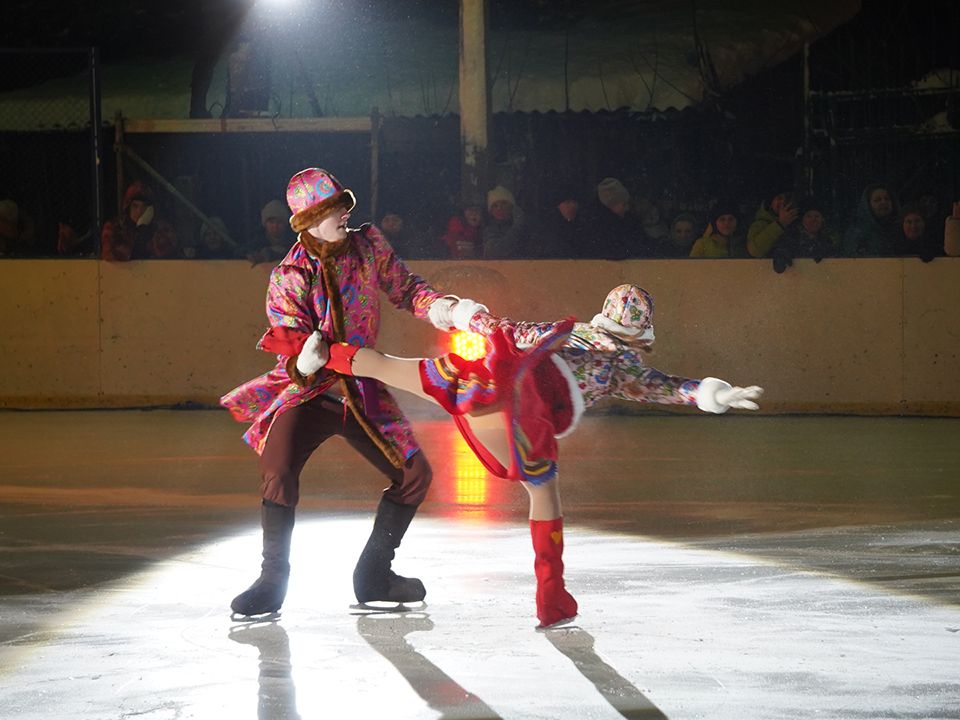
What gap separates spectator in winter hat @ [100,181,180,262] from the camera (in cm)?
1055

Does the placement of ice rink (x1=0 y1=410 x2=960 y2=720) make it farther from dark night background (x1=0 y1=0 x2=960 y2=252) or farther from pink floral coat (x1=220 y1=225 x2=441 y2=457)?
dark night background (x1=0 y1=0 x2=960 y2=252)

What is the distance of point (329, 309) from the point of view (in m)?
3.86

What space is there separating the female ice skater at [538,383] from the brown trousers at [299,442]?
0.19 meters

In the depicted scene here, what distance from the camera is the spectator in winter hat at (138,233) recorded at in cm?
1055

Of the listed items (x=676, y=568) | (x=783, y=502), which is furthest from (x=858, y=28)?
(x=676, y=568)

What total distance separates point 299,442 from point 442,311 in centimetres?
60

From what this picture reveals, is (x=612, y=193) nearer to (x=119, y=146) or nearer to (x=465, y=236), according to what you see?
(x=465, y=236)

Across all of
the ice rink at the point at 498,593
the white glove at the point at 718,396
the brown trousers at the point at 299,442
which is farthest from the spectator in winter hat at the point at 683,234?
the white glove at the point at 718,396

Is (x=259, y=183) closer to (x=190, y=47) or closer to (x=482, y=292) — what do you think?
(x=482, y=292)

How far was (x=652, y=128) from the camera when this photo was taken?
456 inches

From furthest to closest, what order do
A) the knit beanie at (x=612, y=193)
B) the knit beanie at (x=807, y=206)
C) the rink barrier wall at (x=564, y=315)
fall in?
the knit beanie at (x=612, y=193), the knit beanie at (x=807, y=206), the rink barrier wall at (x=564, y=315)

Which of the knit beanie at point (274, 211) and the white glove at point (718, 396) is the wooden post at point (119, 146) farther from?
the white glove at point (718, 396)

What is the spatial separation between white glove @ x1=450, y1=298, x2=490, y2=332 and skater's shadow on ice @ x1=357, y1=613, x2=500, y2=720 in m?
0.92

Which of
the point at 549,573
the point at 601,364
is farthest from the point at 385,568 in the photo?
→ the point at 601,364
